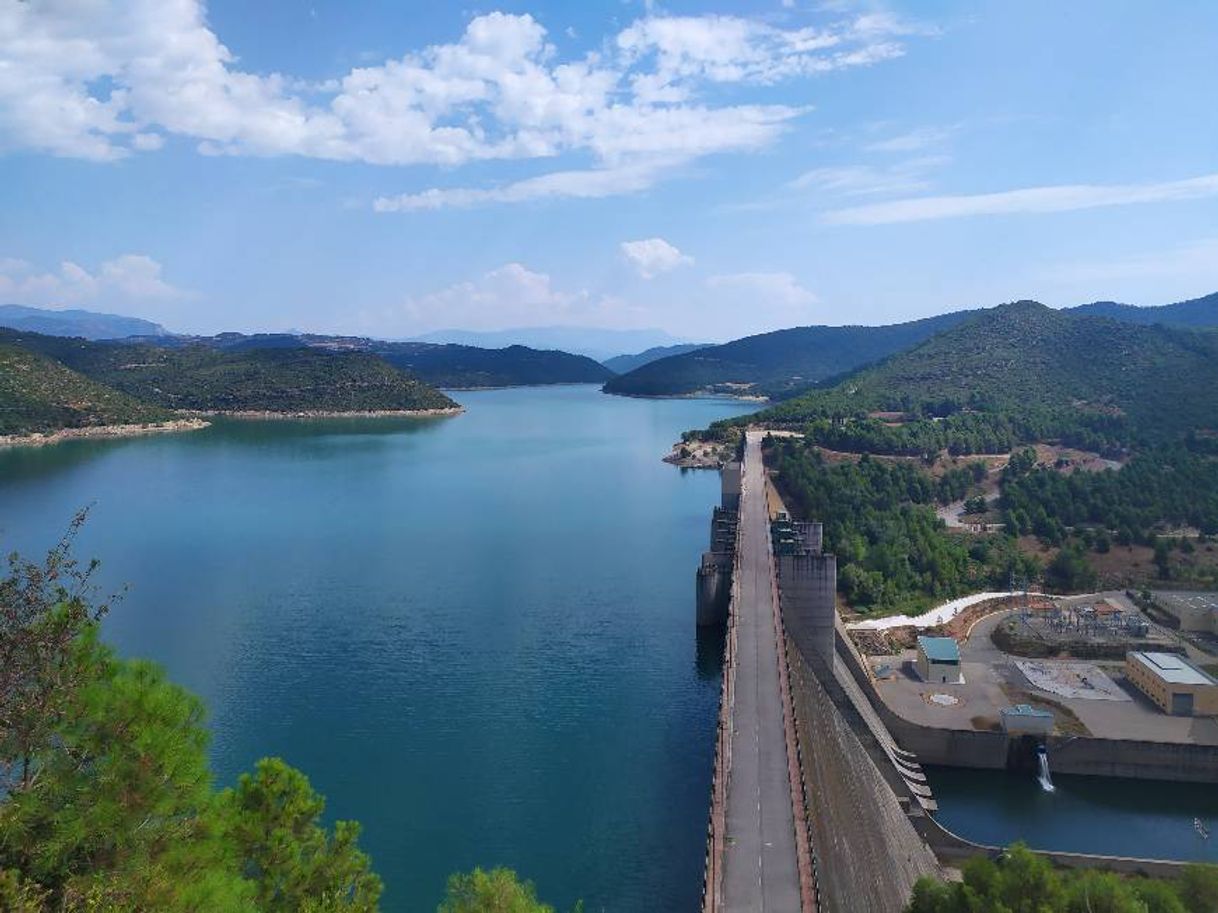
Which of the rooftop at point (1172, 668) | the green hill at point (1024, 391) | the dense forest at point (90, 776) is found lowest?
the rooftop at point (1172, 668)

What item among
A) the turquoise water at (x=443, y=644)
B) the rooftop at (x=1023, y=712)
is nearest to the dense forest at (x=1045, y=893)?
the turquoise water at (x=443, y=644)

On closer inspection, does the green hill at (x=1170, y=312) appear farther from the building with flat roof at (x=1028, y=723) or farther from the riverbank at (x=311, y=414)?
the building with flat roof at (x=1028, y=723)

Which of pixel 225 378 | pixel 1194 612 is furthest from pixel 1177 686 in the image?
pixel 225 378

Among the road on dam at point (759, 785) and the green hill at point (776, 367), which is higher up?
the green hill at point (776, 367)

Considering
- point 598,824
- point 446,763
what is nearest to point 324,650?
point 446,763

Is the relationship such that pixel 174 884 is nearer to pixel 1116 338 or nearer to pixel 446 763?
pixel 446 763

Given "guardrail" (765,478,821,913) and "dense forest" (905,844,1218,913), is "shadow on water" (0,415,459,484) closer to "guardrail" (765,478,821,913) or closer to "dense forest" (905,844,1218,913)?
"guardrail" (765,478,821,913)

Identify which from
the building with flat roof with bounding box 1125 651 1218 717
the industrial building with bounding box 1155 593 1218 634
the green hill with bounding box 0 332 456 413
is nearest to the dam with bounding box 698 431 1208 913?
the building with flat roof with bounding box 1125 651 1218 717
